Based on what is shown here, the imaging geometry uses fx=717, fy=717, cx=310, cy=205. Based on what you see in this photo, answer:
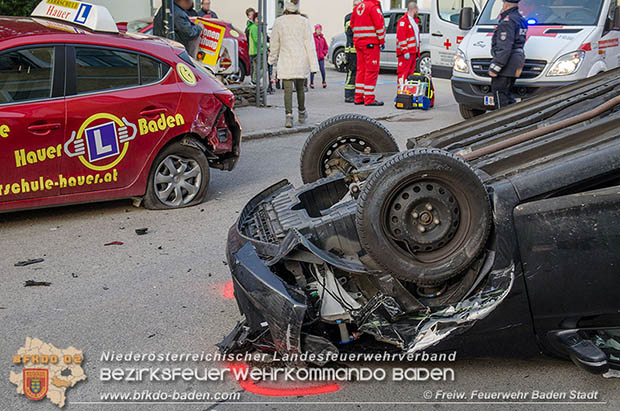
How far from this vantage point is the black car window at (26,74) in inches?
232

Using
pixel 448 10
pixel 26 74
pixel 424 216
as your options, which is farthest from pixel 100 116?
pixel 448 10

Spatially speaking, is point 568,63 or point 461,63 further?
point 461,63

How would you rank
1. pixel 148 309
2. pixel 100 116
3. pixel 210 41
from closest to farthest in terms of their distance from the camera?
pixel 148 309 → pixel 100 116 → pixel 210 41

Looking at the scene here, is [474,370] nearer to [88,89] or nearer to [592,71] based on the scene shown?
[88,89]

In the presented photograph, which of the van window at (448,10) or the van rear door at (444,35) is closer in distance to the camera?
the van rear door at (444,35)

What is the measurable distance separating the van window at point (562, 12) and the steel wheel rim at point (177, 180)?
261 inches

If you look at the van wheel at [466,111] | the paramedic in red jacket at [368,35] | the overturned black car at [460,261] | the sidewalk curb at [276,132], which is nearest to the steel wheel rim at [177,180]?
the overturned black car at [460,261]

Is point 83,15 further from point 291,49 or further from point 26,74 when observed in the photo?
point 291,49

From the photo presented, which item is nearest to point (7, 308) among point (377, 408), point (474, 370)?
point (377, 408)

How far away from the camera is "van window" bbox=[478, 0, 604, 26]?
1105cm

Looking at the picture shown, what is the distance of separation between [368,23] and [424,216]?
1134cm

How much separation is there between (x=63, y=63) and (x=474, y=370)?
4409 mm

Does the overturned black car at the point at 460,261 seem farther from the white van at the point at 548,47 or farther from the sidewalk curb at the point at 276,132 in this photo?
the white van at the point at 548,47

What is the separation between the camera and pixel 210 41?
36.6 ft
